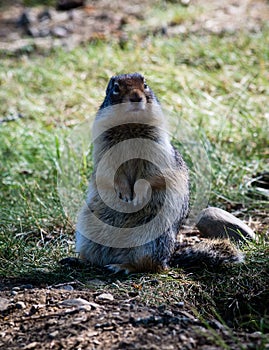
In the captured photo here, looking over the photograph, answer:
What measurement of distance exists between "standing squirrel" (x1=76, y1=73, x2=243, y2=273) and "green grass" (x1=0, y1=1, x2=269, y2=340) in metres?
0.16

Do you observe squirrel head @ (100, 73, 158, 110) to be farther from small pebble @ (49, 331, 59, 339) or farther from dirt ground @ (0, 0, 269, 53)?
dirt ground @ (0, 0, 269, 53)

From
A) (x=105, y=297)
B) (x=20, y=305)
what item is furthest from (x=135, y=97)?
(x=20, y=305)

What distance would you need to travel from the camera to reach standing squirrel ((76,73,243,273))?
156 inches

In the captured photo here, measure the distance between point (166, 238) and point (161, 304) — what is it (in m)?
0.59

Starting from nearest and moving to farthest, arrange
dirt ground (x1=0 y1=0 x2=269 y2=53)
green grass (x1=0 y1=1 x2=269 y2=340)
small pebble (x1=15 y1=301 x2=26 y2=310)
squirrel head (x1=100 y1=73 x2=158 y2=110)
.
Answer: small pebble (x1=15 y1=301 x2=26 y2=310), green grass (x1=0 y1=1 x2=269 y2=340), squirrel head (x1=100 y1=73 x2=158 y2=110), dirt ground (x1=0 y1=0 x2=269 y2=53)

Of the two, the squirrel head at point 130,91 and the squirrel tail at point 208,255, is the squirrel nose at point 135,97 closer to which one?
the squirrel head at point 130,91

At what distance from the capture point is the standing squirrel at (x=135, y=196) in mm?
3961

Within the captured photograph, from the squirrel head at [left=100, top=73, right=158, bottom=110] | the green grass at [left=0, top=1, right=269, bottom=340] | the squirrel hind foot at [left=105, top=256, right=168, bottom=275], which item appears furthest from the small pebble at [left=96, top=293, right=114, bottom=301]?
the squirrel head at [left=100, top=73, right=158, bottom=110]

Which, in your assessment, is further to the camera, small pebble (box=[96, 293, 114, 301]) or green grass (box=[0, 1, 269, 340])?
green grass (box=[0, 1, 269, 340])

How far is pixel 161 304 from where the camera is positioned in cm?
349

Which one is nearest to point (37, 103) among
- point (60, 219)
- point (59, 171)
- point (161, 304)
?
point (59, 171)

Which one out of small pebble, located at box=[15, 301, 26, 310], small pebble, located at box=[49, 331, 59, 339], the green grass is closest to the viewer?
small pebble, located at box=[49, 331, 59, 339]

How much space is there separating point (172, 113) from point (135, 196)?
93.6 inches

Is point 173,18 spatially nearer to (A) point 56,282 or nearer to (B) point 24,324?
(A) point 56,282
